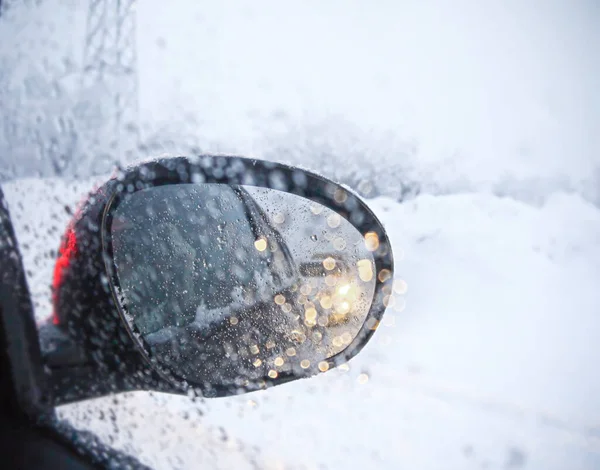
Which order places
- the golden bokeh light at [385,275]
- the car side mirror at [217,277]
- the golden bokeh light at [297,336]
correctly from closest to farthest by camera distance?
the car side mirror at [217,277], the golden bokeh light at [385,275], the golden bokeh light at [297,336]

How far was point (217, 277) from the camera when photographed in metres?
1.36

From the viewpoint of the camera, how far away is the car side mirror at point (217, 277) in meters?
1.12

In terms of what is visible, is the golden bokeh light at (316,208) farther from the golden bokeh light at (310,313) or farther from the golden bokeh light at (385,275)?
the golden bokeh light at (310,313)

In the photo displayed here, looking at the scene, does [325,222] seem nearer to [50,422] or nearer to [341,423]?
[341,423]

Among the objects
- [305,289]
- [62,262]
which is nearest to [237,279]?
[305,289]

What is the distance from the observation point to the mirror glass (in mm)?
1214

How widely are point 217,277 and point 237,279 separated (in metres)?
0.07

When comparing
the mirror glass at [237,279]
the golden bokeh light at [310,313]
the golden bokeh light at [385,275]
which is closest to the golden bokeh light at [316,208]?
the mirror glass at [237,279]

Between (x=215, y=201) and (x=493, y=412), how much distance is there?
5.29 feet

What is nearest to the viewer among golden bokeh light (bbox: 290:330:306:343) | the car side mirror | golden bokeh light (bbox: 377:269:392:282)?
the car side mirror

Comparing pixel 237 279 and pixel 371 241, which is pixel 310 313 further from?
pixel 371 241

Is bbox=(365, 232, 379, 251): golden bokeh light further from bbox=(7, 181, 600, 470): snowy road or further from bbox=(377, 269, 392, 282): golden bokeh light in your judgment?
bbox=(7, 181, 600, 470): snowy road

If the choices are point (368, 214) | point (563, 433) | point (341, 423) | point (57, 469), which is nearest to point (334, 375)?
point (341, 423)

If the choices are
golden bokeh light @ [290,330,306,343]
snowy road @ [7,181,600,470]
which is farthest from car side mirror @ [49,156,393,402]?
snowy road @ [7,181,600,470]
